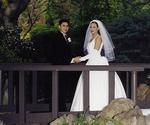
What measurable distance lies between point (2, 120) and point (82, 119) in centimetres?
138

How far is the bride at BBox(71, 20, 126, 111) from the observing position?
10.3 metres

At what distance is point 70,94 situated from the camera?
12.5 m

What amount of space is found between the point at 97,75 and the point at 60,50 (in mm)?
809

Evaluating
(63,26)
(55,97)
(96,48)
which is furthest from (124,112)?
(63,26)

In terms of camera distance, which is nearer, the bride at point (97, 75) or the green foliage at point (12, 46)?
the bride at point (97, 75)

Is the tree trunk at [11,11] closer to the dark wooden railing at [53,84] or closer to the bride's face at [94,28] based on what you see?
the bride's face at [94,28]

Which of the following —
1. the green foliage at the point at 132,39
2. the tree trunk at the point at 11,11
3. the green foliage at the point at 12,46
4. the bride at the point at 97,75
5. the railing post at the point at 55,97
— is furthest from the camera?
the tree trunk at the point at 11,11

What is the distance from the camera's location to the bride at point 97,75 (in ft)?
33.7

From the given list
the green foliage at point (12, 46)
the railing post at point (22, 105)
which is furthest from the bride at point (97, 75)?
the green foliage at point (12, 46)

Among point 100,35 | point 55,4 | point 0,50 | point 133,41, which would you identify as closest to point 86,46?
point 100,35

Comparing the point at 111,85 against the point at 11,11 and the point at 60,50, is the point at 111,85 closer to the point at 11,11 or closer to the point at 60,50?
the point at 60,50

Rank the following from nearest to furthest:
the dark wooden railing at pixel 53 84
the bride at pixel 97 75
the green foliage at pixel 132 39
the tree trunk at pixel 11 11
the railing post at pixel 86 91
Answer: the dark wooden railing at pixel 53 84
the railing post at pixel 86 91
the bride at pixel 97 75
the green foliage at pixel 132 39
the tree trunk at pixel 11 11

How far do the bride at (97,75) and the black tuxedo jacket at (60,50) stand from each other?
0.92 feet

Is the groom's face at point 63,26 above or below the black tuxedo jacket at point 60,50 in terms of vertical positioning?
above
